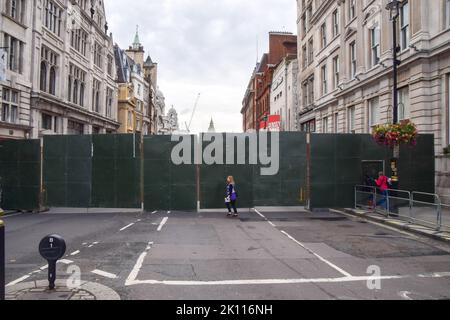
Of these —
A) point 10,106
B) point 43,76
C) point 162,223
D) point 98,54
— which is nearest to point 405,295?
point 162,223

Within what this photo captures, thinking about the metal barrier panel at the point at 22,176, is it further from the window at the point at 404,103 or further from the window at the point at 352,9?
the window at the point at 352,9

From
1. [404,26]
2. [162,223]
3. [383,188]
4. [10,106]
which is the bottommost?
[162,223]

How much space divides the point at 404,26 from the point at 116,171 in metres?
18.7

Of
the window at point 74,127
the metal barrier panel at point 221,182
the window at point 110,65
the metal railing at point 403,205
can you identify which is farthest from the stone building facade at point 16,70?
the metal railing at point 403,205

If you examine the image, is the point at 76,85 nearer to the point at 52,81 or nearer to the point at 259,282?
the point at 52,81

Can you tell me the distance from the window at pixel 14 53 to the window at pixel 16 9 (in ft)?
4.83

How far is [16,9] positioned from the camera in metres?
26.9

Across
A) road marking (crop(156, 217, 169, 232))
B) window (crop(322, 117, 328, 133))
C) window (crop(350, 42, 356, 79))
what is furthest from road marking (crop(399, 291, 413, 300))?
window (crop(322, 117, 328, 133))

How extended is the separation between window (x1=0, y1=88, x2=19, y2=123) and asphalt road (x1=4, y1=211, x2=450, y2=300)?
13103 mm

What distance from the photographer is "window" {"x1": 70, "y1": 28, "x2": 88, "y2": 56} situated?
3734cm

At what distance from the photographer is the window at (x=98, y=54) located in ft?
146
